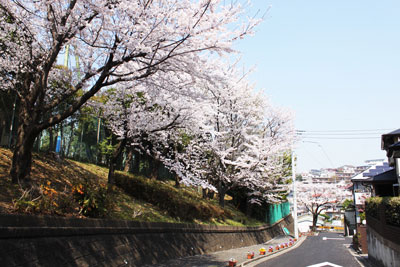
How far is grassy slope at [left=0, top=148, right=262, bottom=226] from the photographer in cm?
793

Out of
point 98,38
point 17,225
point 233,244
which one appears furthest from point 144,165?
point 17,225

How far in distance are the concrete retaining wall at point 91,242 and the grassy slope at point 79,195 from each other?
600 mm

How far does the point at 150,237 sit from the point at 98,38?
7076 mm

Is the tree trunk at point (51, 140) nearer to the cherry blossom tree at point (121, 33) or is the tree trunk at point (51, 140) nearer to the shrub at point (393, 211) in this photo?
the cherry blossom tree at point (121, 33)

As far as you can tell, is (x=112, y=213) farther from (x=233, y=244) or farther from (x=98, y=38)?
(x=233, y=244)

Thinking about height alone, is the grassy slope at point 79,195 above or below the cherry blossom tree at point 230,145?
below

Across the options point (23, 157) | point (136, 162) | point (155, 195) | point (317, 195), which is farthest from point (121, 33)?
point (317, 195)

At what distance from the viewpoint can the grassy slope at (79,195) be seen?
7.93 meters

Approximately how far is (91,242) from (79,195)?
5.12 feet

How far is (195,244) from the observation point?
14742 millimetres

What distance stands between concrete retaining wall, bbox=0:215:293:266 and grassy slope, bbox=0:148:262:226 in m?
0.60

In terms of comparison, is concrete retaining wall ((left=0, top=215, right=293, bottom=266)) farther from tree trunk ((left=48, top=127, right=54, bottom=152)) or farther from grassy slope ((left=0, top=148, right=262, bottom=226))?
tree trunk ((left=48, top=127, right=54, bottom=152))

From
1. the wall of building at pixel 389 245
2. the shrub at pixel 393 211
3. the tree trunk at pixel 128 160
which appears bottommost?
the wall of building at pixel 389 245

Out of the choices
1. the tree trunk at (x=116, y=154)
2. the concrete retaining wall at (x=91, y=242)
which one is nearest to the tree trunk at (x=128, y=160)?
the tree trunk at (x=116, y=154)
